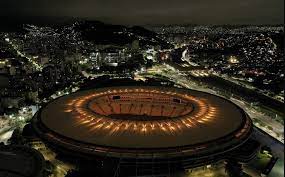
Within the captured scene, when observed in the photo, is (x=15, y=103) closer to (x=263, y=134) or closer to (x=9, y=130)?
(x=9, y=130)

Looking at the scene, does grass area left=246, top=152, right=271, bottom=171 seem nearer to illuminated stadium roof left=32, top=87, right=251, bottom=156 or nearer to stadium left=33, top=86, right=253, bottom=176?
stadium left=33, top=86, right=253, bottom=176

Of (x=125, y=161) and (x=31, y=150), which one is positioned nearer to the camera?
(x=125, y=161)

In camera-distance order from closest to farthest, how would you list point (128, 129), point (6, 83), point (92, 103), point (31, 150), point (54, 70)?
point (31, 150) → point (128, 129) → point (92, 103) → point (6, 83) → point (54, 70)

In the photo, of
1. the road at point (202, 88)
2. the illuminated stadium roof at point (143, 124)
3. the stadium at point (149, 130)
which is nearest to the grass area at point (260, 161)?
the stadium at point (149, 130)

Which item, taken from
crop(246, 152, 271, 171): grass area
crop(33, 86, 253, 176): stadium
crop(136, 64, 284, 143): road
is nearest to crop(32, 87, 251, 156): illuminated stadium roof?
crop(33, 86, 253, 176): stadium

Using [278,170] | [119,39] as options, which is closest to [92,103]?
[278,170]

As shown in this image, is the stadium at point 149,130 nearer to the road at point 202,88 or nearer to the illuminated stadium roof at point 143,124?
the illuminated stadium roof at point 143,124

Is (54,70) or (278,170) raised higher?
(54,70)

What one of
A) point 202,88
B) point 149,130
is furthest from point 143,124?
point 202,88

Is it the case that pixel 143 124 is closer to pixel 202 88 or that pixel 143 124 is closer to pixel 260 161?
pixel 260 161
